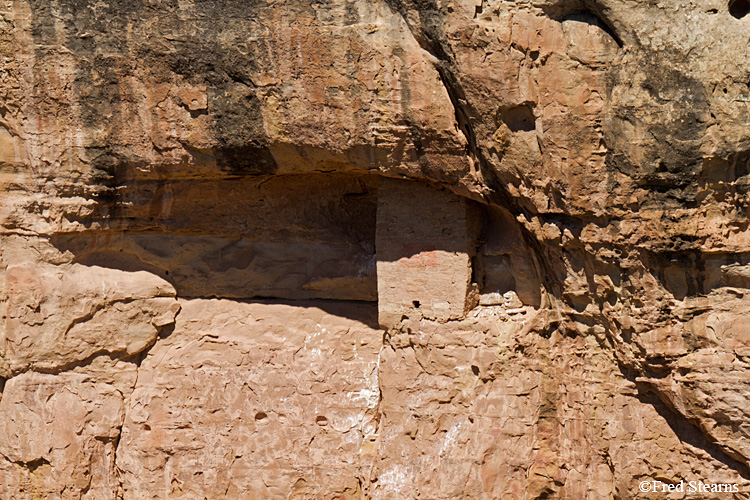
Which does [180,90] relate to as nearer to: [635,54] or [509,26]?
[509,26]

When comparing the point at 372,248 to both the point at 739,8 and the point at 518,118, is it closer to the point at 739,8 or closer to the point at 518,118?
the point at 518,118

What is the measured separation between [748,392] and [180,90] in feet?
10.9

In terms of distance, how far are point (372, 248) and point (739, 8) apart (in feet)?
8.44

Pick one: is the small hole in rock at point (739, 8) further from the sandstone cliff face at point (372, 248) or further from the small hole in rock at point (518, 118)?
the small hole in rock at point (518, 118)

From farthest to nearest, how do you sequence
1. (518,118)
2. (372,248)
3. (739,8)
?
(372,248)
(518,118)
(739,8)

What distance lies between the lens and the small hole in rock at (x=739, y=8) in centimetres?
379

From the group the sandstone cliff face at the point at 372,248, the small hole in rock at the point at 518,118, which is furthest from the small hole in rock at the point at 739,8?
the small hole in rock at the point at 518,118

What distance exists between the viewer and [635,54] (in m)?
3.88

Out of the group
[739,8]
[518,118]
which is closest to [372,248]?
[518,118]

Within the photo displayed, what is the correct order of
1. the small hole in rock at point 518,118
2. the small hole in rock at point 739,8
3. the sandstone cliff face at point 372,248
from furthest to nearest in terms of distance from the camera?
the small hole in rock at point 518,118 < the sandstone cliff face at point 372,248 < the small hole in rock at point 739,8

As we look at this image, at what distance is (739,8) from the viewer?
381cm

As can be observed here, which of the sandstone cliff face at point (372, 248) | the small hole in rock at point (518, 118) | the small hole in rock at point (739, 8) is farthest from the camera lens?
the small hole in rock at point (518, 118)

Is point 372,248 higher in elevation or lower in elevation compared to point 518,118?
lower

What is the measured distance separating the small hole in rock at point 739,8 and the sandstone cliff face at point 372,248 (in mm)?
68
